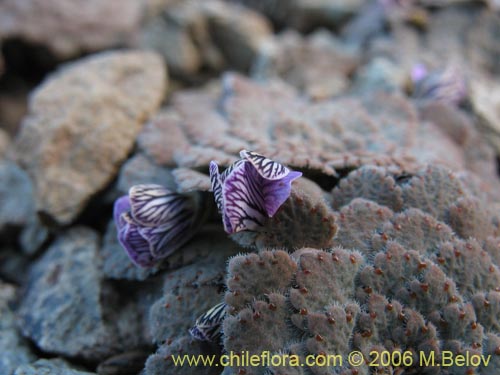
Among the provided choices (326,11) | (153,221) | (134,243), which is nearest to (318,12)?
(326,11)

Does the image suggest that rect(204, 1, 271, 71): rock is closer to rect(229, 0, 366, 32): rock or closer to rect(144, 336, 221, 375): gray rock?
rect(229, 0, 366, 32): rock

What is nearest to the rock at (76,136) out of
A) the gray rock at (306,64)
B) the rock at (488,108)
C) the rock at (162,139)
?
the rock at (162,139)

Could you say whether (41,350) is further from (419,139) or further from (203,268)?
(419,139)

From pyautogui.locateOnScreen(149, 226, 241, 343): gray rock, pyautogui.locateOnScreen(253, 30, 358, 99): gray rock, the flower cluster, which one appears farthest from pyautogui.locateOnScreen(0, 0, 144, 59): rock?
pyautogui.locateOnScreen(149, 226, 241, 343): gray rock

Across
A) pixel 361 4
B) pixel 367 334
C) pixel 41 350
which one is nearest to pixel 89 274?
pixel 41 350

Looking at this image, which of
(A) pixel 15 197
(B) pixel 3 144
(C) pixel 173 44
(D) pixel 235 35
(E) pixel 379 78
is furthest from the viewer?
(D) pixel 235 35

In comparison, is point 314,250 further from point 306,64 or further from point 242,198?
point 306,64
